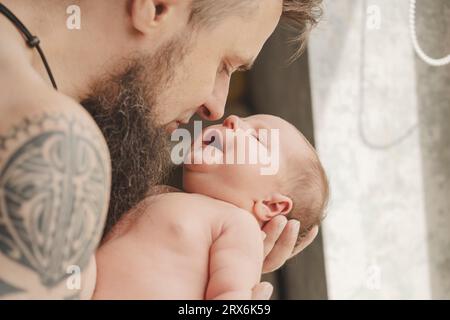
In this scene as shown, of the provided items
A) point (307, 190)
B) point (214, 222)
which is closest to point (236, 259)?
point (214, 222)

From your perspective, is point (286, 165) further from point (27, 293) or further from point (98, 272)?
point (27, 293)

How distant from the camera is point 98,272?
1217mm

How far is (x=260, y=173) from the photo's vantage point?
1.45m

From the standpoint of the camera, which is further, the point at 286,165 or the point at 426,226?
the point at 426,226

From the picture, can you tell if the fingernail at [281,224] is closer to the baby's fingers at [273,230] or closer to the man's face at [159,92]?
the baby's fingers at [273,230]

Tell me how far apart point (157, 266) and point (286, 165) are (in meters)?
0.39

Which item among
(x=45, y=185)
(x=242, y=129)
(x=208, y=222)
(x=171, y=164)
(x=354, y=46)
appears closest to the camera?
(x=45, y=185)

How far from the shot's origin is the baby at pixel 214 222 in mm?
1217

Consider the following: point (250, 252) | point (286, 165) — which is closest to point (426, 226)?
point (286, 165)

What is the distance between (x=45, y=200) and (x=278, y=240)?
0.65 metres

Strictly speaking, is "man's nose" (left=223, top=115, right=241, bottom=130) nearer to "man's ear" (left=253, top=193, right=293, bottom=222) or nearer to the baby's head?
the baby's head

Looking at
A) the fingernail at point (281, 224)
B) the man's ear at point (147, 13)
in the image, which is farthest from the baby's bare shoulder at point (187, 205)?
the man's ear at point (147, 13)

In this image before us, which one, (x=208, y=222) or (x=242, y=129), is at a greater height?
(x=242, y=129)

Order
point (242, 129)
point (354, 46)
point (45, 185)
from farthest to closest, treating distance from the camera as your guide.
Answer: point (354, 46)
point (242, 129)
point (45, 185)
